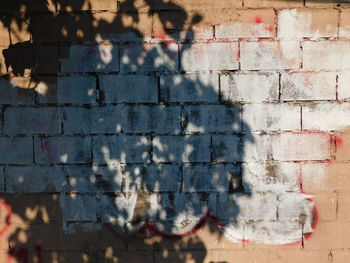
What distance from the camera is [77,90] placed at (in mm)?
3281

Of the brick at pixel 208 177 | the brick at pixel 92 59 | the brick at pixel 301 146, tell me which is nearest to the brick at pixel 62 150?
the brick at pixel 92 59

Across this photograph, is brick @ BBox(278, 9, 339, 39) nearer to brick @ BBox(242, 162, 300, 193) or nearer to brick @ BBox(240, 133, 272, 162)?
brick @ BBox(240, 133, 272, 162)

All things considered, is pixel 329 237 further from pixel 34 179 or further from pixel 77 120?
pixel 34 179

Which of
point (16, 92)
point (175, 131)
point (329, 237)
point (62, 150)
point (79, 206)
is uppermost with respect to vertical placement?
point (16, 92)

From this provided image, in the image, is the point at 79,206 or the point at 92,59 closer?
the point at 92,59

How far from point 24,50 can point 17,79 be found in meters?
0.27

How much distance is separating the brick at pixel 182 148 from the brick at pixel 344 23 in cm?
147

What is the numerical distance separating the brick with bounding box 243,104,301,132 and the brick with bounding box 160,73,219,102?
1.09 feet

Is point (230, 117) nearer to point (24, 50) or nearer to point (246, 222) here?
point (246, 222)

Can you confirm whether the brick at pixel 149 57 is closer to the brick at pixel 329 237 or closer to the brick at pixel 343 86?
the brick at pixel 343 86

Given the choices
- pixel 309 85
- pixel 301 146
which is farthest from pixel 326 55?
pixel 301 146

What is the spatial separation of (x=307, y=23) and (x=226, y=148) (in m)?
1.29

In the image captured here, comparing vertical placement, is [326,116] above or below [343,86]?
below

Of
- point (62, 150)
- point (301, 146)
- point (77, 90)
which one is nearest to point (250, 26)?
point (301, 146)
